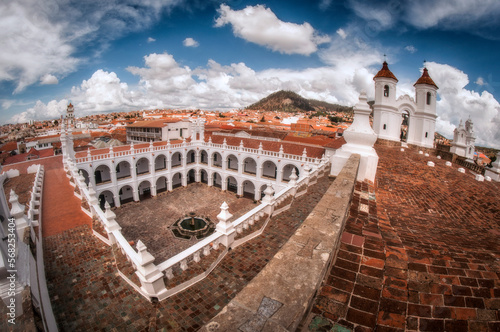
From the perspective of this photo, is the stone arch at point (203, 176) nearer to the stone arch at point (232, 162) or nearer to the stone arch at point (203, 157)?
the stone arch at point (203, 157)

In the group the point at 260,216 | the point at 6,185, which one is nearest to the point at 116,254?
the point at 260,216

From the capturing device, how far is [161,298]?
4699mm

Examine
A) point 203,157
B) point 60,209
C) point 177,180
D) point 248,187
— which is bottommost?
point 248,187

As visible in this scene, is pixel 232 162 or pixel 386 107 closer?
pixel 386 107

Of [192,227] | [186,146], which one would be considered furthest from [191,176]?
[192,227]

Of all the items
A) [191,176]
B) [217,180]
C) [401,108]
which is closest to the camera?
[401,108]

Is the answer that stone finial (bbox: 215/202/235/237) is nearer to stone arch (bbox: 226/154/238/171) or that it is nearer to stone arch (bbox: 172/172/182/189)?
stone arch (bbox: 226/154/238/171)

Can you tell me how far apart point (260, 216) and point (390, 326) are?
551 cm

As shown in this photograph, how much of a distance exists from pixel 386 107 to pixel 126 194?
27.9m

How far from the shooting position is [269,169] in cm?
2553

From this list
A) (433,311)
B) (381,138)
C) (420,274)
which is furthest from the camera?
(381,138)

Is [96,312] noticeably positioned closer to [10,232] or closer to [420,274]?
[10,232]

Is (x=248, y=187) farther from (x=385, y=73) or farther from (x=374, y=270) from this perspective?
(x=374, y=270)

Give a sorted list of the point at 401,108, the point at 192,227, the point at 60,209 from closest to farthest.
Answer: the point at 60,209, the point at 192,227, the point at 401,108
